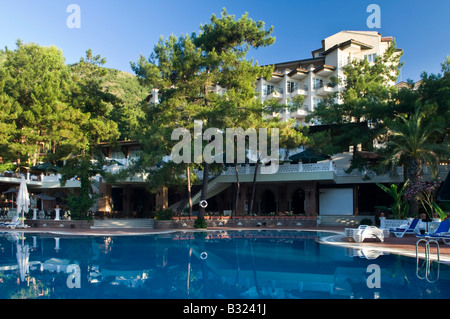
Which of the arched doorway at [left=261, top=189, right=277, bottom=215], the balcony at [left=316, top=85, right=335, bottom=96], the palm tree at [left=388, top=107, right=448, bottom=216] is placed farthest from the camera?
the balcony at [left=316, top=85, right=335, bottom=96]

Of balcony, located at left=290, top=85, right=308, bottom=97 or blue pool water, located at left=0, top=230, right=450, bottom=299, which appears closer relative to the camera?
blue pool water, located at left=0, top=230, right=450, bottom=299

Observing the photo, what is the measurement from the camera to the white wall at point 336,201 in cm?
3077

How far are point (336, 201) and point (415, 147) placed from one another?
9.84 metres

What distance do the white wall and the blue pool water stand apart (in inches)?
642

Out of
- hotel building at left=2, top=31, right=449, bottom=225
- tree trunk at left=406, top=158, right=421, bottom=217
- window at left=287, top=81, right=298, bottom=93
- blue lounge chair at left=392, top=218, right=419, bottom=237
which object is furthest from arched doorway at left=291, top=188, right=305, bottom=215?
window at left=287, top=81, right=298, bottom=93

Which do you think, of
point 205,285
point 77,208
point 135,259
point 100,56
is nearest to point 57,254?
point 135,259

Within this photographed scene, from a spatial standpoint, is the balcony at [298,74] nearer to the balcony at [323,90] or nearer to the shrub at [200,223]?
the balcony at [323,90]

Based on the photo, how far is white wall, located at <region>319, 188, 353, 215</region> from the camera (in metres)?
30.8

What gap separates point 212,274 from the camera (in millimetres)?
10117

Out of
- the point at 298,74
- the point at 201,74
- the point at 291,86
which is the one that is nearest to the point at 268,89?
the point at 291,86

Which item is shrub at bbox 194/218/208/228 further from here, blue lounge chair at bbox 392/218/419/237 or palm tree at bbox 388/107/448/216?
palm tree at bbox 388/107/448/216

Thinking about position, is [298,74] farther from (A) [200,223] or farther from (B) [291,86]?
(A) [200,223]

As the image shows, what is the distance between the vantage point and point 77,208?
26359 millimetres

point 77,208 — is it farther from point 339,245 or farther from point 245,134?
point 339,245
